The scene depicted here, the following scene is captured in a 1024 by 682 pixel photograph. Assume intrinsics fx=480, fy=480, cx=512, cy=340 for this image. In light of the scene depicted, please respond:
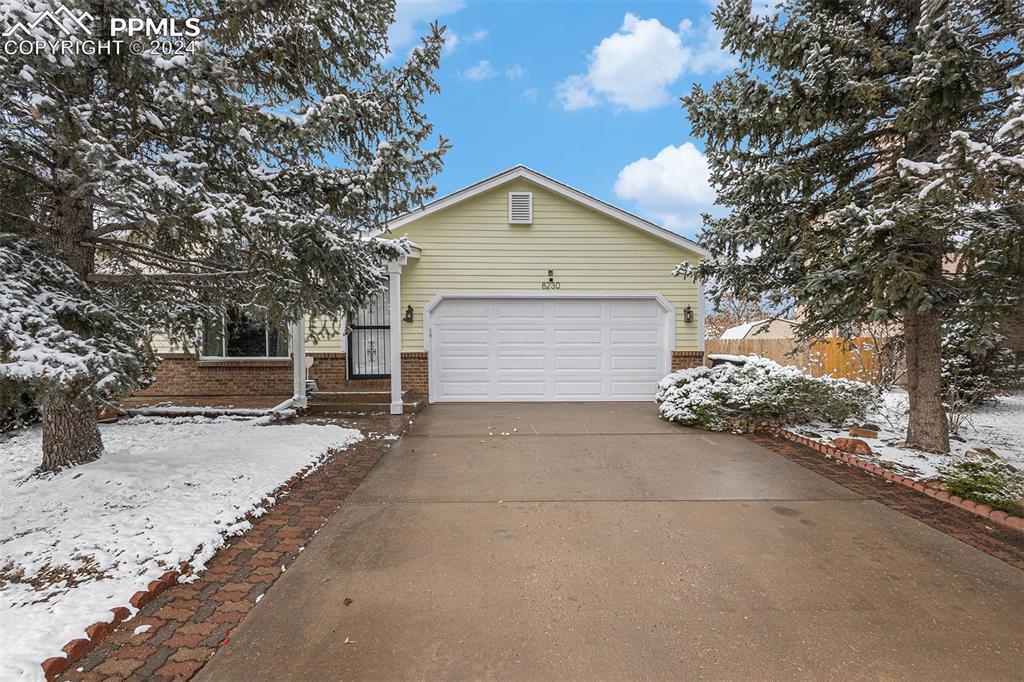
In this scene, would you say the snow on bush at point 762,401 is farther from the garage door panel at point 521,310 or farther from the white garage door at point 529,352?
the garage door panel at point 521,310

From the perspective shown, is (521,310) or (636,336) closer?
(521,310)

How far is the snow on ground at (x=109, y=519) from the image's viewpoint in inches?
94.3

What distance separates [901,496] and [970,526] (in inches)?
25.3

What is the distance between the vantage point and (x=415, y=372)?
994 cm

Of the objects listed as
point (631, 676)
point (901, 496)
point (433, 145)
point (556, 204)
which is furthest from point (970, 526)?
point (556, 204)

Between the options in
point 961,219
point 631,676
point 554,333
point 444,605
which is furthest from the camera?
point 554,333

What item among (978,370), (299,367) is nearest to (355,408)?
(299,367)

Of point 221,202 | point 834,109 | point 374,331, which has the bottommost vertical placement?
point 374,331

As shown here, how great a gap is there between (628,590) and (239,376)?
9781mm

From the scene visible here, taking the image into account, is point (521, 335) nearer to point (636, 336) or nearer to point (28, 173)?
point (636, 336)

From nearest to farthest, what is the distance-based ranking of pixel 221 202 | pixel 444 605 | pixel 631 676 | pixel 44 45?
pixel 631 676, pixel 444 605, pixel 44 45, pixel 221 202

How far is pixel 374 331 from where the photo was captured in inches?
401

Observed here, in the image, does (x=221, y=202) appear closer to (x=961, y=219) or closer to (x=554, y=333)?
(x=961, y=219)

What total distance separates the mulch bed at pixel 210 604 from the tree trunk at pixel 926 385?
21.2 ft
